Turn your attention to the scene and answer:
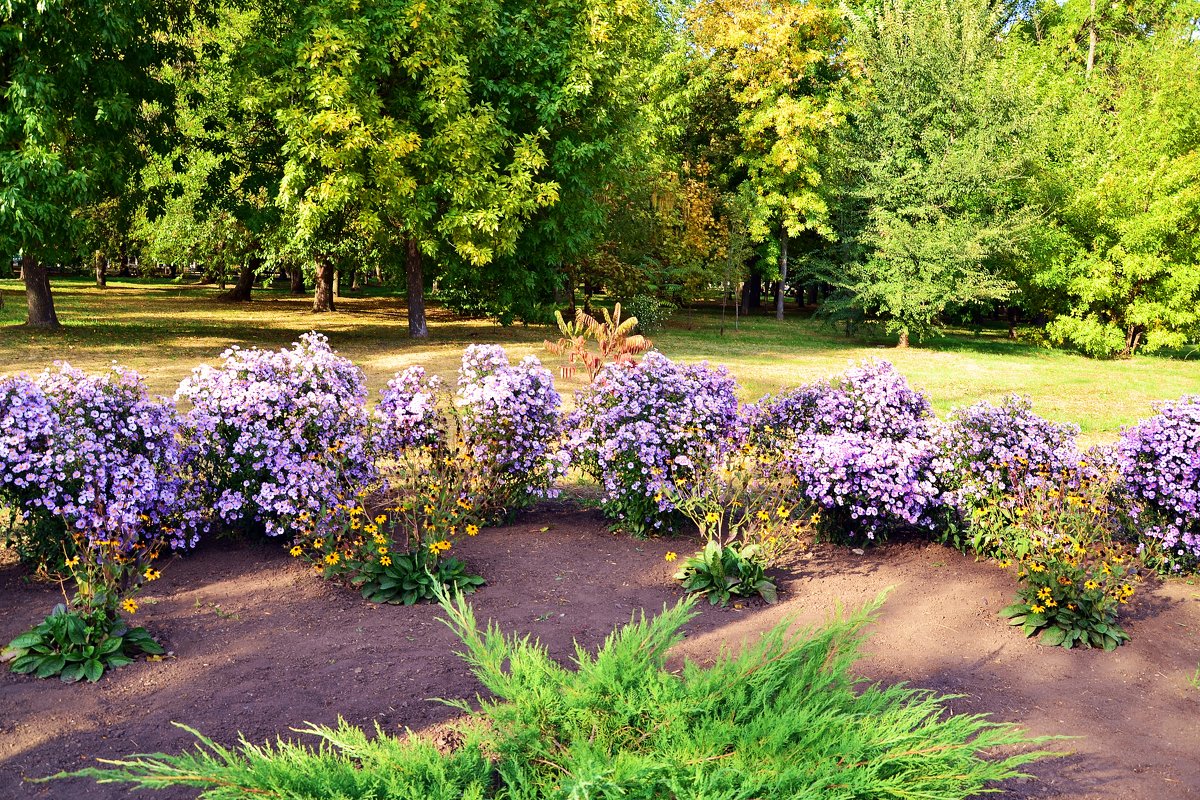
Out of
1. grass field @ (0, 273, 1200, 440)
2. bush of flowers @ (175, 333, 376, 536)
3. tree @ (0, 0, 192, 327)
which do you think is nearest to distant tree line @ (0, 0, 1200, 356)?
tree @ (0, 0, 192, 327)

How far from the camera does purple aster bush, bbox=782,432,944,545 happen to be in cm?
530

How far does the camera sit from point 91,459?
4.64m

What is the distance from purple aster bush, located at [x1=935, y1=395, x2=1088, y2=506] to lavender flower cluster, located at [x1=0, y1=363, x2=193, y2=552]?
457cm

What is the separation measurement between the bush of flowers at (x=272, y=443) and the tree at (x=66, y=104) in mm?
8987

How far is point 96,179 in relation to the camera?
44.3ft

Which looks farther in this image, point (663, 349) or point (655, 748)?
point (663, 349)

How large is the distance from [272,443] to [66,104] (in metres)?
11.8

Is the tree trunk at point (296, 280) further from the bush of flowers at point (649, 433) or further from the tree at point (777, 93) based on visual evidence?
the bush of flowers at point (649, 433)

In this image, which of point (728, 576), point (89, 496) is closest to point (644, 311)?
point (728, 576)

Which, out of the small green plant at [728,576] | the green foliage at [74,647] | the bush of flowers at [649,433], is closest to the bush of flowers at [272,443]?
the green foliage at [74,647]

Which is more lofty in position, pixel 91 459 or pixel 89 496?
pixel 91 459

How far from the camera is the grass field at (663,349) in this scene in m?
13.8

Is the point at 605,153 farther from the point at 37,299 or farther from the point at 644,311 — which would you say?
the point at 37,299

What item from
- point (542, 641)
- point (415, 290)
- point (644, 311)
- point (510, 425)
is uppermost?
point (415, 290)
